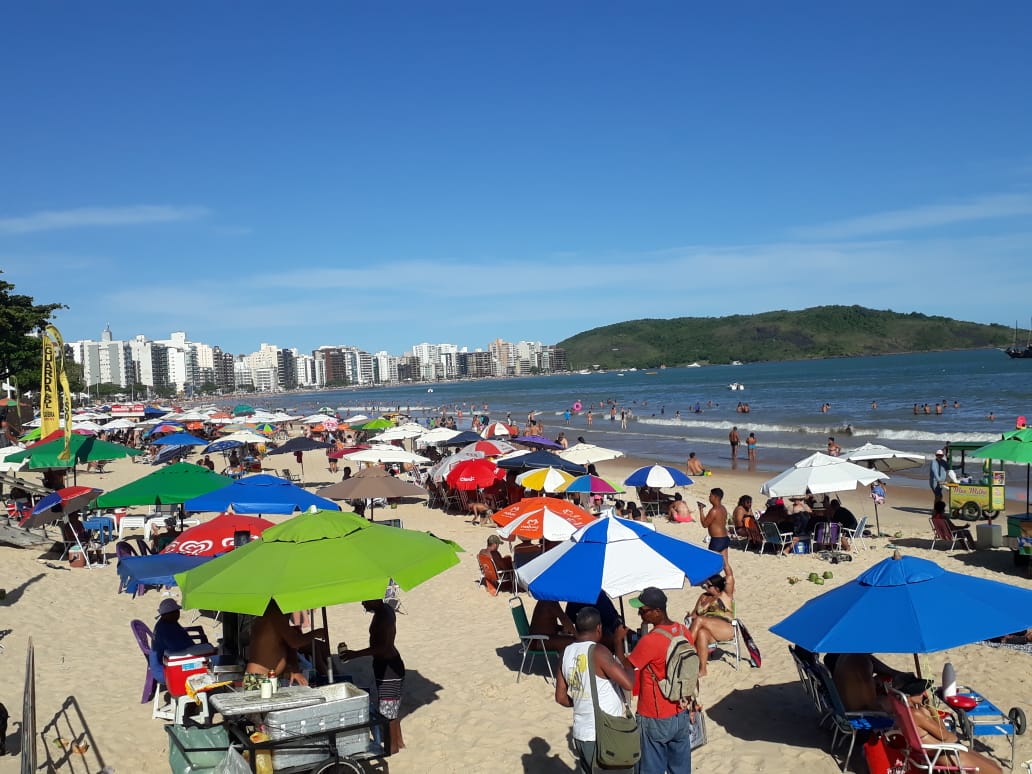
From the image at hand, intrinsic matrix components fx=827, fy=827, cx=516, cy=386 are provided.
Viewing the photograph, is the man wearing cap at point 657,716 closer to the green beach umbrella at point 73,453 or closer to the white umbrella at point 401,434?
the green beach umbrella at point 73,453

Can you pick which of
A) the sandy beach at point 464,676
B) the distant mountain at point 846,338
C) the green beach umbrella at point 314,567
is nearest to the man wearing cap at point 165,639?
the sandy beach at point 464,676

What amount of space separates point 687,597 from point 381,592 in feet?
19.8

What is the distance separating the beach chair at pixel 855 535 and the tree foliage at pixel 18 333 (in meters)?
30.7

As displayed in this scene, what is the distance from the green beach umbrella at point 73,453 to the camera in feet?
42.1

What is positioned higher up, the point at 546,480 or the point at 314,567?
the point at 314,567

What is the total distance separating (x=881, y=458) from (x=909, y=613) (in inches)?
392

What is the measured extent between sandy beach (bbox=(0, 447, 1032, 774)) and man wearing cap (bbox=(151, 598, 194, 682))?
430mm

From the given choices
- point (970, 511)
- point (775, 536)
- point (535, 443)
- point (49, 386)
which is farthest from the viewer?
point (535, 443)

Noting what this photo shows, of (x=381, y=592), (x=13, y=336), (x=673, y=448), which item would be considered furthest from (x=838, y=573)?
(x=13, y=336)

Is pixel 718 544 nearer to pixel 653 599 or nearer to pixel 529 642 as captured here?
pixel 529 642

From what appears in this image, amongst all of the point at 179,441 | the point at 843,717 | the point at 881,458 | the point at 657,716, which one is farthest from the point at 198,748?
the point at 179,441

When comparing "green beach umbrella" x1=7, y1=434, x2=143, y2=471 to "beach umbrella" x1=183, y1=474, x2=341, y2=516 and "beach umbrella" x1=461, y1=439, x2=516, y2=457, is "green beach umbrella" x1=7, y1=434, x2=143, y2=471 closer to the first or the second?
"beach umbrella" x1=183, y1=474, x2=341, y2=516

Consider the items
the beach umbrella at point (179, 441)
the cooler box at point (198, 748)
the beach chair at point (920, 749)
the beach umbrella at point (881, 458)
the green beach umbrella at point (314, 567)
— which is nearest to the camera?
the green beach umbrella at point (314, 567)

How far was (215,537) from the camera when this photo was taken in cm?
834
